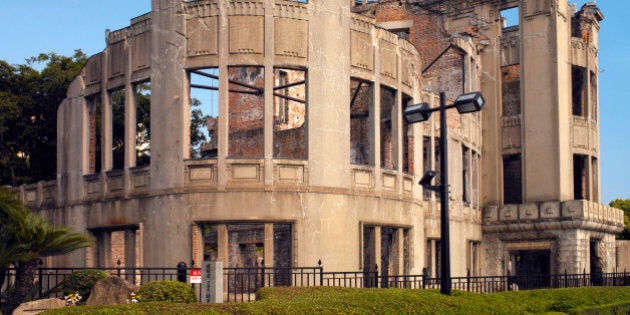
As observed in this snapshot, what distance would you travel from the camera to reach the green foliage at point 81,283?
21.0 metres

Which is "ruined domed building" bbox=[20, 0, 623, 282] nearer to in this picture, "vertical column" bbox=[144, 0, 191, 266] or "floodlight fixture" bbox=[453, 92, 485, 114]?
"vertical column" bbox=[144, 0, 191, 266]

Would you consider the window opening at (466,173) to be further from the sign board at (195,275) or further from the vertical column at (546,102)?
the sign board at (195,275)

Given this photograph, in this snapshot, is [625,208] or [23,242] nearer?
[23,242]

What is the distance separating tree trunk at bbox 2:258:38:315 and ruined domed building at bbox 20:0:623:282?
6.34 meters

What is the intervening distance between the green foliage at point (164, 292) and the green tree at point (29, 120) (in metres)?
23.1

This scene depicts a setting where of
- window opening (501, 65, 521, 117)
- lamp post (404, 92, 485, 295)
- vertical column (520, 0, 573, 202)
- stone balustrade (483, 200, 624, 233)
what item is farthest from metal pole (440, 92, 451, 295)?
window opening (501, 65, 521, 117)

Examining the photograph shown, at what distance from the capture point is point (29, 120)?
40812 millimetres

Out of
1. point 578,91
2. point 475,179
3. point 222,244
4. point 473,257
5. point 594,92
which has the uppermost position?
point 578,91

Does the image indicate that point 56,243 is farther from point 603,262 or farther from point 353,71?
point 603,262

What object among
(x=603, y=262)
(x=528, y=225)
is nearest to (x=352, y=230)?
(x=528, y=225)

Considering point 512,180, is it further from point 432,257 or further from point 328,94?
point 328,94

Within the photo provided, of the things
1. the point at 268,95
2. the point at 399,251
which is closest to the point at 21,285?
the point at 268,95

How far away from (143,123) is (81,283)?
2512 cm

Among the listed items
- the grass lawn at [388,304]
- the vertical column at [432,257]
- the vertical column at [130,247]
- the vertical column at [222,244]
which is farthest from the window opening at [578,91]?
the vertical column at [130,247]
